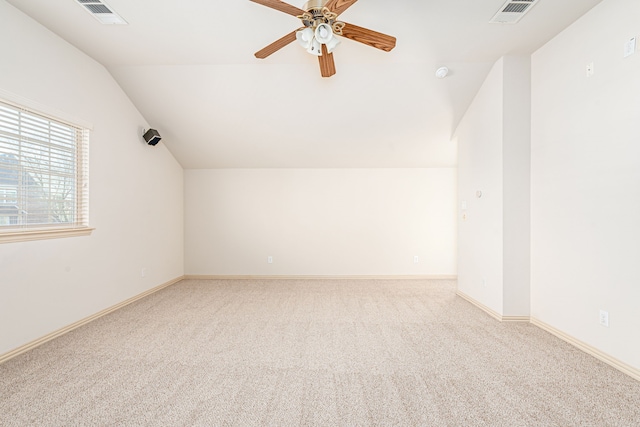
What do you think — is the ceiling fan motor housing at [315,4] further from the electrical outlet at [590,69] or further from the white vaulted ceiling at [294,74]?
the electrical outlet at [590,69]

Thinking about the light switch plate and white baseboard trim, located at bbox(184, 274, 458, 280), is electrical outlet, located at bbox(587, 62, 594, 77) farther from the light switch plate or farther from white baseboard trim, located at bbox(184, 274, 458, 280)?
white baseboard trim, located at bbox(184, 274, 458, 280)

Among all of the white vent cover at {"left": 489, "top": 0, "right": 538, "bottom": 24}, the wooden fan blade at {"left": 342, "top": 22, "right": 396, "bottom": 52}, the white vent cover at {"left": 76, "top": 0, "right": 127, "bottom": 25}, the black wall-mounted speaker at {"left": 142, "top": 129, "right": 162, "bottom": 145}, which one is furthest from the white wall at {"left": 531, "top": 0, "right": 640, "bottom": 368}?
the black wall-mounted speaker at {"left": 142, "top": 129, "right": 162, "bottom": 145}

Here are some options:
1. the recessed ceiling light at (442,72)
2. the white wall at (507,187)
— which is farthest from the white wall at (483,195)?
the recessed ceiling light at (442,72)

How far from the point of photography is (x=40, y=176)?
9.48 ft

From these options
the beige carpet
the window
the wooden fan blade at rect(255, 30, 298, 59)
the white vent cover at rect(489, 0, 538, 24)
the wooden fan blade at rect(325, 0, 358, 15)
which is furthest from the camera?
the window

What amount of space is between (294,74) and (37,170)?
8.89 ft

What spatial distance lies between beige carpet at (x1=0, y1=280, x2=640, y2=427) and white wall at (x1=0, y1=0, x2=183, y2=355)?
33cm

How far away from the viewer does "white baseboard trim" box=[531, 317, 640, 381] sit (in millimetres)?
2213

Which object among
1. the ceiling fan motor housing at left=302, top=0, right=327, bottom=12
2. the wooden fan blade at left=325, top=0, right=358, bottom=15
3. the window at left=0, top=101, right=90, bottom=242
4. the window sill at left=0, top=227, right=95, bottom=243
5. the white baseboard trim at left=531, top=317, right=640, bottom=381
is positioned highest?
the ceiling fan motor housing at left=302, top=0, right=327, bottom=12

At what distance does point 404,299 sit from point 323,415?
266cm

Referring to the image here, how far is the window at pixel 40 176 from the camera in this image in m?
2.58

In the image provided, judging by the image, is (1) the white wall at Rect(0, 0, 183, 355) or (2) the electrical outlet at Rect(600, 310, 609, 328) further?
(1) the white wall at Rect(0, 0, 183, 355)

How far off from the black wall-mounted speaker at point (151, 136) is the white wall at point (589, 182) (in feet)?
14.9

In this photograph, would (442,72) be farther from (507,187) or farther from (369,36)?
(369,36)
